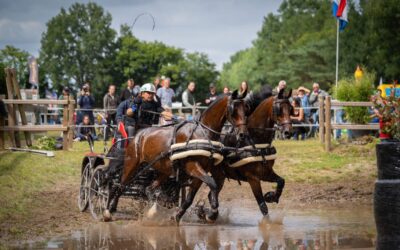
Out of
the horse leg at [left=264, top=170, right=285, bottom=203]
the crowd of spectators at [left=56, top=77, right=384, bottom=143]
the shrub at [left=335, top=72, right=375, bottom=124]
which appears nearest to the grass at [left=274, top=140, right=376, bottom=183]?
the shrub at [left=335, top=72, right=375, bottom=124]

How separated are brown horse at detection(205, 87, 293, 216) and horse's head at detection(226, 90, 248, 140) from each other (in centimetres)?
64

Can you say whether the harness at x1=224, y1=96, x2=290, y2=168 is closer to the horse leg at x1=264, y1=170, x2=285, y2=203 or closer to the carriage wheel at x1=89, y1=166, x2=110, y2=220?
the horse leg at x1=264, y1=170, x2=285, y2=203

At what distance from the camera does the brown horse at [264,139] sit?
1313cm

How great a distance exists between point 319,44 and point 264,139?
60.7 m

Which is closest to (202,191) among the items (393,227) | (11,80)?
(11,80)

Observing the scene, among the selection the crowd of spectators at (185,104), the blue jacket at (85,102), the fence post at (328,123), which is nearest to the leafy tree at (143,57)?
the blue jacket at (85,102)

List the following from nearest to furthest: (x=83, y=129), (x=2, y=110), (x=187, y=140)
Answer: (x=187, y=140) < (x=2, y=110) < (x=83, y=129)

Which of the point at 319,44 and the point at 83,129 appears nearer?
the point at 83,129

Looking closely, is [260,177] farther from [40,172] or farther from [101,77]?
[101,77]

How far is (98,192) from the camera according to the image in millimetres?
14453

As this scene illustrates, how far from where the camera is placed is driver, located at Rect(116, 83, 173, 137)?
14367 mm

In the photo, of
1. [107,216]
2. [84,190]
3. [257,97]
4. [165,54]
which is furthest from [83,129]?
[165,54]

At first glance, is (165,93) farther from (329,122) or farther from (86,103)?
(329,122)

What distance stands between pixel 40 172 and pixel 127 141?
488cm
